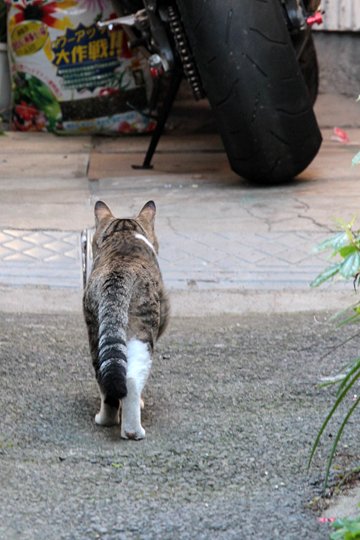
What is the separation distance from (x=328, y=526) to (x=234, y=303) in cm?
225

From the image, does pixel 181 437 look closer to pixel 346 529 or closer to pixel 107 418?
pixel 107 418

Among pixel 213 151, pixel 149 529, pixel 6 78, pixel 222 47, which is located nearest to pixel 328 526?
pixel 149 529

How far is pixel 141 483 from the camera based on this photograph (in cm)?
335

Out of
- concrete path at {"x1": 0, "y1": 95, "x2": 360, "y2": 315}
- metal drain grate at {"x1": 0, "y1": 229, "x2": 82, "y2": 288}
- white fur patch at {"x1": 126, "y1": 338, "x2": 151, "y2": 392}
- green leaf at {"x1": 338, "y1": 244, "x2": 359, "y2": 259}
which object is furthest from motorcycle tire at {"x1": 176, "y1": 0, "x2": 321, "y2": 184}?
green leaf at {"x1": 338, "y1": 244, "x2": 359, "y2": 259}

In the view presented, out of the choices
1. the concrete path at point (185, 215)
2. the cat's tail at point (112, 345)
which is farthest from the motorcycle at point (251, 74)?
the cat's tail at point (112, 345)

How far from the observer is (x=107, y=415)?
150 inches

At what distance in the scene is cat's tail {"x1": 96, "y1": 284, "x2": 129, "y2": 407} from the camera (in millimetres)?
3510

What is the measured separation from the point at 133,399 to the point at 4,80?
5.79m

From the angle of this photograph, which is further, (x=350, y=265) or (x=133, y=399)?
(x=133, y=399)

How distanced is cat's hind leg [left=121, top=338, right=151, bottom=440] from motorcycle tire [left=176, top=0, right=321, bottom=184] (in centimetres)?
291

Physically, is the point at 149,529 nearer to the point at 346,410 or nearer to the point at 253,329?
the point at 346,410

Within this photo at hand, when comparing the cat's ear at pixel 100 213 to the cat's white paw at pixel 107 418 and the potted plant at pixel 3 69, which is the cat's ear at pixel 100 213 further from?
the potted plant at pixel 3 69

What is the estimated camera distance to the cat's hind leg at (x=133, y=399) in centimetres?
367

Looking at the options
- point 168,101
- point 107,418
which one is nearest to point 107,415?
point 107,418
